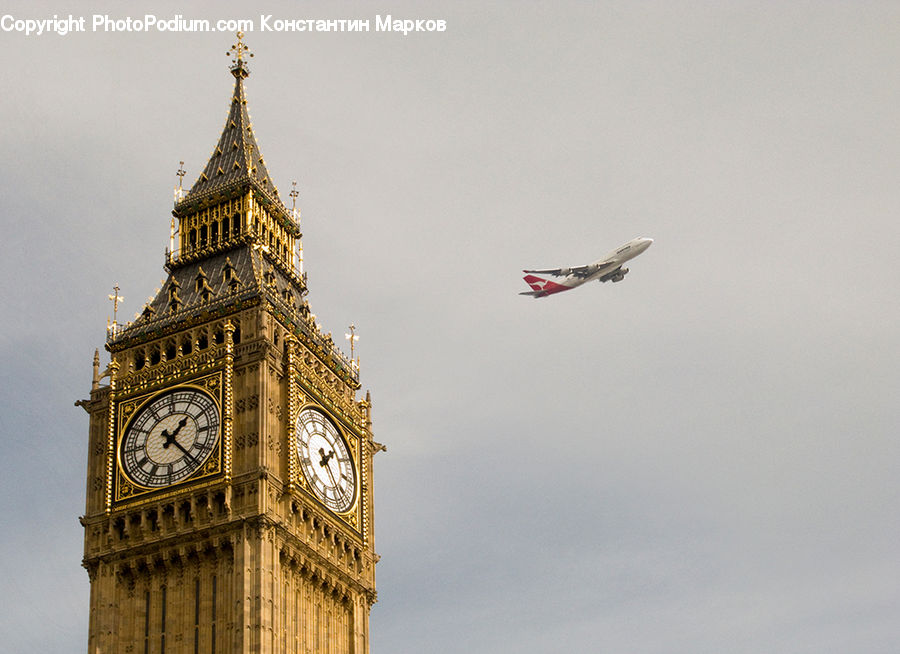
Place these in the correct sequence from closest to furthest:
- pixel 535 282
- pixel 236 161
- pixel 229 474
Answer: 1. pixel 229 474
2. pixel 236 161
3. pixel 535 282

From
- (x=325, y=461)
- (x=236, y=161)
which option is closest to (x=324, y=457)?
(x=325, y=461)

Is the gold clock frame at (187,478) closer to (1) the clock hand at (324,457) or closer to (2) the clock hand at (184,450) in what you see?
(2) the clock hand at (184,450)

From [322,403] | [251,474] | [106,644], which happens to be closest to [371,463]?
[322,403]

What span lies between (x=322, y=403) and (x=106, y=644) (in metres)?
18.7

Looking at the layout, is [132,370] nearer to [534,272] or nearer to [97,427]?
[97,427]

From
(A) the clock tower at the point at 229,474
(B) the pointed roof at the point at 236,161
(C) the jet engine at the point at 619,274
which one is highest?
(B) the pointed roof at the point at 236,161

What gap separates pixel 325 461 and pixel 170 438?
9.08 metres

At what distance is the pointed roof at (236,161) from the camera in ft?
377

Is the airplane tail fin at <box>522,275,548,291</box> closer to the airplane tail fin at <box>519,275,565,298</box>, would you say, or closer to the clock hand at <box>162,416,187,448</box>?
the airplane tail fin at <box>519,275,565,298</box>

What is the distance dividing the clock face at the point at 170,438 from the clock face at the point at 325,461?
5.40m

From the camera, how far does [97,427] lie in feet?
343

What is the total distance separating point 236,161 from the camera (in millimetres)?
116875

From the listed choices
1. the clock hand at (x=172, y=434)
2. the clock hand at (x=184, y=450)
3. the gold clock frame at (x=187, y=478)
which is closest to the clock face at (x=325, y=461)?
the gold clock frame at (x=187, y=478)

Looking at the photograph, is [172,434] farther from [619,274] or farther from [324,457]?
[619,274]
